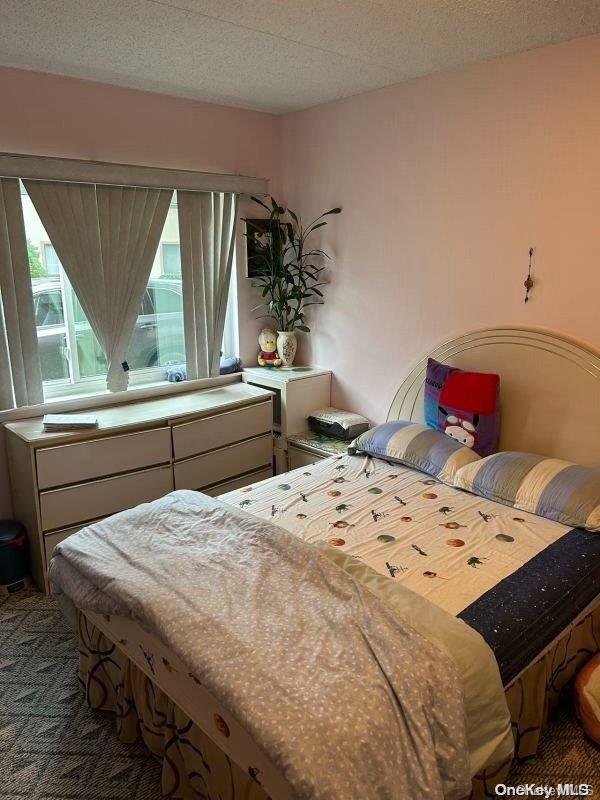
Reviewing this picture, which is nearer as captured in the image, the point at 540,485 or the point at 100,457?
the point at 540,485

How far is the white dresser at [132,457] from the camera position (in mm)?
2799

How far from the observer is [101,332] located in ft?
10.7

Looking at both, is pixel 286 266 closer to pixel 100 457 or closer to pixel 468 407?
pixel 468 407

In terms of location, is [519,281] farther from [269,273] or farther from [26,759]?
[26,759]

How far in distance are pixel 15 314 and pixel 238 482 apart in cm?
156

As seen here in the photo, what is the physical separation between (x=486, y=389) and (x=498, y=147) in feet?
3.86

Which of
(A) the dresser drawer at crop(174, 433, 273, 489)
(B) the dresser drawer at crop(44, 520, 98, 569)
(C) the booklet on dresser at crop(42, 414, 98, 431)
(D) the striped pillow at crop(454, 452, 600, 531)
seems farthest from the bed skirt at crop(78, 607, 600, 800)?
(A) the dresser drawer at crop(174, 433, 273, 489)

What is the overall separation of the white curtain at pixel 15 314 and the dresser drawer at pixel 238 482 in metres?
1.09

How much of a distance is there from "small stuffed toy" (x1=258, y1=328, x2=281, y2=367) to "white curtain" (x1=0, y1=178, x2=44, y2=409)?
1469mm

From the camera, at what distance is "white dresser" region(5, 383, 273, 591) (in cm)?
280

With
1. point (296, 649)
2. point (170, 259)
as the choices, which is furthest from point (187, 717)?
point (170, 259)

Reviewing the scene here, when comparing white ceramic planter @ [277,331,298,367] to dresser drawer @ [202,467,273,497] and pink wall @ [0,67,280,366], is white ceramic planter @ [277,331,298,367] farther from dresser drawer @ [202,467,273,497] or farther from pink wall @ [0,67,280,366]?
dresser drawer @ [202,467,273,497]

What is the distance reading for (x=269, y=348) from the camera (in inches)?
156

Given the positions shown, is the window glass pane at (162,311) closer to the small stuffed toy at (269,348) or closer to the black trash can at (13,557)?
the small stuffed toy at (269,348)
